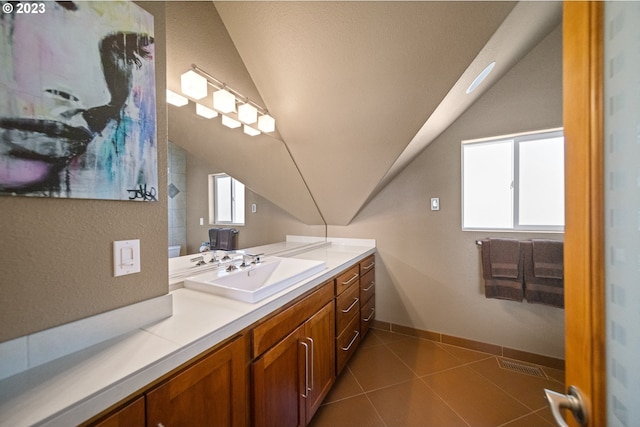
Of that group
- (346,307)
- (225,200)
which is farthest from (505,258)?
(225,200)

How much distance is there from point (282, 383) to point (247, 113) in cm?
153

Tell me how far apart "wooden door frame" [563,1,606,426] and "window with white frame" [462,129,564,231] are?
189 centimetres

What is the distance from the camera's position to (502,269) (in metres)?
1.92

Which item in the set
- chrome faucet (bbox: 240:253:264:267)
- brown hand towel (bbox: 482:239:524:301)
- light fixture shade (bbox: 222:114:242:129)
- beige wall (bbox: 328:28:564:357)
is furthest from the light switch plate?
brown hand towel (bbox: 482:239:524:301)

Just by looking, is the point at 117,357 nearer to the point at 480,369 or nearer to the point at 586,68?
the point at 586,68

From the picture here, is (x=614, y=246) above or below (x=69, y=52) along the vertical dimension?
below

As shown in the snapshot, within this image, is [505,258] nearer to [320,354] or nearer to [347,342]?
[347,342]

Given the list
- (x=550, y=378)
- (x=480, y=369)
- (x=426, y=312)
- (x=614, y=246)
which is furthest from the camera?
(x=426, y=312)

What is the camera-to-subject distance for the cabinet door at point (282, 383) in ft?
3.12

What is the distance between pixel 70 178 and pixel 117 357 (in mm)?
501

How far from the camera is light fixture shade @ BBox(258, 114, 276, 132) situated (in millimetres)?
1634

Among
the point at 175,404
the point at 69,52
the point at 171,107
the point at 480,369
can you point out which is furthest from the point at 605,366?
the point at 480,369

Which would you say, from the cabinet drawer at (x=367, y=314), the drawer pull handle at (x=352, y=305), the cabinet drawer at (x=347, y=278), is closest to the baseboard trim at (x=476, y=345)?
the cabinet drawer at (x=367, y=314)

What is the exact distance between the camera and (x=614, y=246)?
1.33 feet
